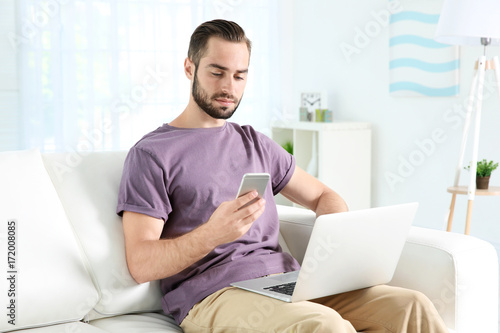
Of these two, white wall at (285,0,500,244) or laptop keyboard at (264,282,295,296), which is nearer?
laptop keyboard at (264,282,295,296)

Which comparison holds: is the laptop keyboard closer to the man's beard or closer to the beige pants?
the beige pants

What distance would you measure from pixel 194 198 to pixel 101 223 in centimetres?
25

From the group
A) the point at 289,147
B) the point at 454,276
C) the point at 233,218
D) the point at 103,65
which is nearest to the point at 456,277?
the point at 454,276

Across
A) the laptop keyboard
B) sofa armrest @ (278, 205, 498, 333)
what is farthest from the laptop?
A: sofa armrest @ (278, 205, 498, 333)

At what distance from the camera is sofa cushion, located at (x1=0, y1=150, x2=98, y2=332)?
1382 millimetres

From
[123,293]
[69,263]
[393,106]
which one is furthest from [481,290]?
[393,106]

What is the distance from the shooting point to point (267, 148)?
1.80 m

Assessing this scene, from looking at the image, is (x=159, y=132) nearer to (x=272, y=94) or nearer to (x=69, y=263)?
(x=69, y=263)

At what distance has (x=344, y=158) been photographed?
4.26 m

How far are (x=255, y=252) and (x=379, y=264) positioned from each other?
33 centimetres

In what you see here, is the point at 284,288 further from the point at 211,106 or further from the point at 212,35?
the point at 212,35

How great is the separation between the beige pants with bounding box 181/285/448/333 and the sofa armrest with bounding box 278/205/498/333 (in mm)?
117
